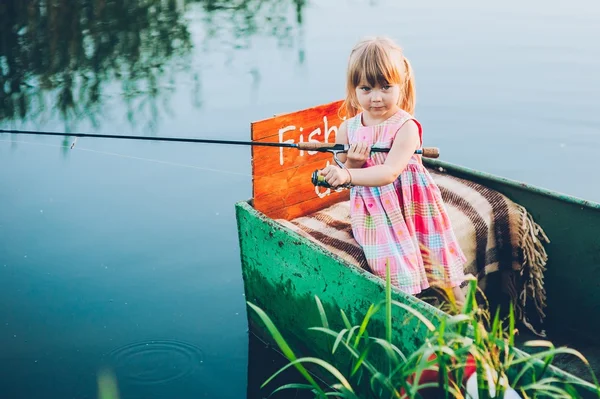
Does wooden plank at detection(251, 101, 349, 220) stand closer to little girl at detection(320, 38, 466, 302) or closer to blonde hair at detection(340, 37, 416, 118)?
little girl at detection(320, 38, 466, 302)

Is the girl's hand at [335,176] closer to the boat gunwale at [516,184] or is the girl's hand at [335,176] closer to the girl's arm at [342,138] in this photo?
the girl's arm at [342,138]

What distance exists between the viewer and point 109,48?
7918 millimetres

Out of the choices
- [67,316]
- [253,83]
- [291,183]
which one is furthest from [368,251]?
[253,83]

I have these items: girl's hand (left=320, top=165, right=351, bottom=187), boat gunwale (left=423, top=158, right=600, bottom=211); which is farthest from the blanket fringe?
girl's hand (left=320, top=165, right=351, bottom=187)

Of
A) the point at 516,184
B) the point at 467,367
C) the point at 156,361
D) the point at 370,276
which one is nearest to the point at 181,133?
the point at 156,361

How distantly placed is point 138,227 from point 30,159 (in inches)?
54.7

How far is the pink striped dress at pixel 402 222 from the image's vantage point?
3.27 m

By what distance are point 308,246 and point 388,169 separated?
488mm

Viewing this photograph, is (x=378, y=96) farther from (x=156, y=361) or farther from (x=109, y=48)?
(x=109, y=48)

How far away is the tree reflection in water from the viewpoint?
687cm

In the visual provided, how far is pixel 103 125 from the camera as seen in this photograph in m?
6.57

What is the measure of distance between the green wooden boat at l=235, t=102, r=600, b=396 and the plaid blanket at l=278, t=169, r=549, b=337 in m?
0.06

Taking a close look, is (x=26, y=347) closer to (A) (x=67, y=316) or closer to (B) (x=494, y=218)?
(A) (x=67, y=316)

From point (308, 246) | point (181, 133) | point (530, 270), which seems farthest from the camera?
point (181, 133)
